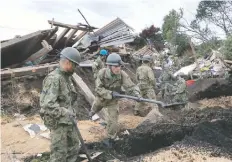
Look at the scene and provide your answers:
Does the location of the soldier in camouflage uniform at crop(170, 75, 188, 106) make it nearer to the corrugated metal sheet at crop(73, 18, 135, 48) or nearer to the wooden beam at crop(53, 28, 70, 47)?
the corrugated metal sheet at crop(73, 18, 135, 48)

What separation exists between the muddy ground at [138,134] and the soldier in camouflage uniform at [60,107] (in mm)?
883

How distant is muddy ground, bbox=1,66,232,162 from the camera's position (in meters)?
5.36

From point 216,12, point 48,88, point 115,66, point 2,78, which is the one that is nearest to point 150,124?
point 115,66

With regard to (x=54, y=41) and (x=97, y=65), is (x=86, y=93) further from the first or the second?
(x=54, y=41)

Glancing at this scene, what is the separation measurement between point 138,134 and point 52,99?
2801mm

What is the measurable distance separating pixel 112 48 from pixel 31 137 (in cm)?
679

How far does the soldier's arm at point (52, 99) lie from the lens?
4.65 meters

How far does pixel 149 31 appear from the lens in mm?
27906

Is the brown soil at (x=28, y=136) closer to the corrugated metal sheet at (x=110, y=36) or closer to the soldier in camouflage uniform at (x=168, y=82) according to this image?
the soldier in camouflage uniform at (x=168, y=82)

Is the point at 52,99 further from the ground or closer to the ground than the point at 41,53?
closer to the ground

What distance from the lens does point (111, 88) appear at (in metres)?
7.22

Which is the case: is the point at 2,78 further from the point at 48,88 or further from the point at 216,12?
the point at 216,12

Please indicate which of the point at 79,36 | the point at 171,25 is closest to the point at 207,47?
the point at 171,25

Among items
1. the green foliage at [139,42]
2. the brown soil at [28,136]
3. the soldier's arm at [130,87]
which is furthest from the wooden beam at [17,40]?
the green foliage at [139,42]
